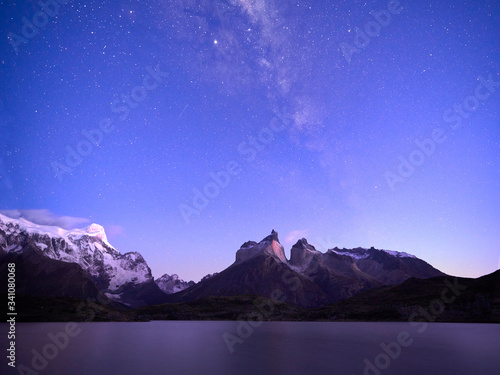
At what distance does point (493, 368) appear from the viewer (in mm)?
59688

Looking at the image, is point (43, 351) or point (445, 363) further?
point (43, 351)

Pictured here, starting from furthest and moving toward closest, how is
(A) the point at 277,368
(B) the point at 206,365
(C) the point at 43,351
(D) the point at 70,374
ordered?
(C) the point at 43,351 < (B) the point at 206,365 < (A) the point at 277,368 < (D) the point at 70,374

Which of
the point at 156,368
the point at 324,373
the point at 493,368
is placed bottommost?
the point at 493,368

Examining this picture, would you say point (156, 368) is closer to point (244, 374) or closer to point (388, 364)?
point (244, 374)

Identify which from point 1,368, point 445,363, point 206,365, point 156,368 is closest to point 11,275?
point 1,368

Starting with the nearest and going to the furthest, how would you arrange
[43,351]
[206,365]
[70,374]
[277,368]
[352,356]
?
[70,374] < [277,368] < [206,365] < [352,356] < [43,351]

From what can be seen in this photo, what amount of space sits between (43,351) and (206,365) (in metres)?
42.6

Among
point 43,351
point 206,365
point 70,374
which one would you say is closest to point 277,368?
point 206,365

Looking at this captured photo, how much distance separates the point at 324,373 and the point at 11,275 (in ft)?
181

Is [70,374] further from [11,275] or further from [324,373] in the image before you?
[324,373]

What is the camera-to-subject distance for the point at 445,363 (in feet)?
217

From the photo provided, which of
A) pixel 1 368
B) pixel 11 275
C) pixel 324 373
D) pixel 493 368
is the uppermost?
pixel 11 275

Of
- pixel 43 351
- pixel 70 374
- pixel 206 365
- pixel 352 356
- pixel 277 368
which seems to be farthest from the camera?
pixel 43 351

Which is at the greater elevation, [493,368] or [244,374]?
[244,374]
